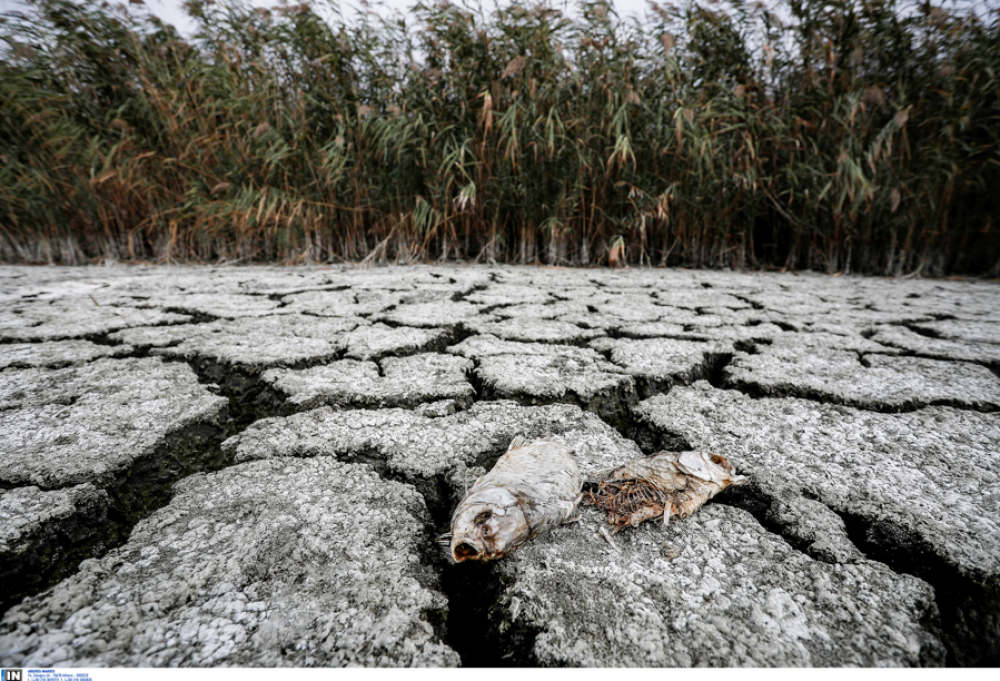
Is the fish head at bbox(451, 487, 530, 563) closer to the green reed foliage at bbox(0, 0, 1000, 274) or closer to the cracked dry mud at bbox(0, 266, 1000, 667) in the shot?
the cracked dry mud at bbox(0, 266, 1000, 667)

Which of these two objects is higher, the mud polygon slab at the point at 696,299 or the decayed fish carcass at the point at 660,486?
the mud polygon slab at the point at 696,299

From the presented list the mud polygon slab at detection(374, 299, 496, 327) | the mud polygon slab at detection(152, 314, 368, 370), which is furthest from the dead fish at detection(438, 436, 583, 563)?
the mud polygon slab at detection(374, 299, 496, 327)

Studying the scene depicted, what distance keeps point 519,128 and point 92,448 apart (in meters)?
2.83

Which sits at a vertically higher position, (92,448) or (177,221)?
(177,221)

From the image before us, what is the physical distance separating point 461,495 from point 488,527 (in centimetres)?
14

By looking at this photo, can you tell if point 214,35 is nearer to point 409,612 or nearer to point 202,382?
point 202,382

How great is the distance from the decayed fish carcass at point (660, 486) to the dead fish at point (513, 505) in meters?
0.05

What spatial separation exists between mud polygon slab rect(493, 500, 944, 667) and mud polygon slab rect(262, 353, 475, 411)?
0.48 metres

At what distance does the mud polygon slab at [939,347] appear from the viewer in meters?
1.28

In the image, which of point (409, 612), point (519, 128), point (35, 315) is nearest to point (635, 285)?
point (519, 128)

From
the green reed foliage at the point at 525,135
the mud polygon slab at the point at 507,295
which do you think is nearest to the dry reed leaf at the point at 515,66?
the green reed foliage at the point at 525,135

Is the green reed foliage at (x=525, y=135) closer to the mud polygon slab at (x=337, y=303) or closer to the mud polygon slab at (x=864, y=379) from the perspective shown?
the mud polygon slab at (x=337, y=303)

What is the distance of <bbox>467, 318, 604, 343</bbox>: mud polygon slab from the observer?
141 centimetres

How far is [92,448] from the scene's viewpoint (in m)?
0.74
